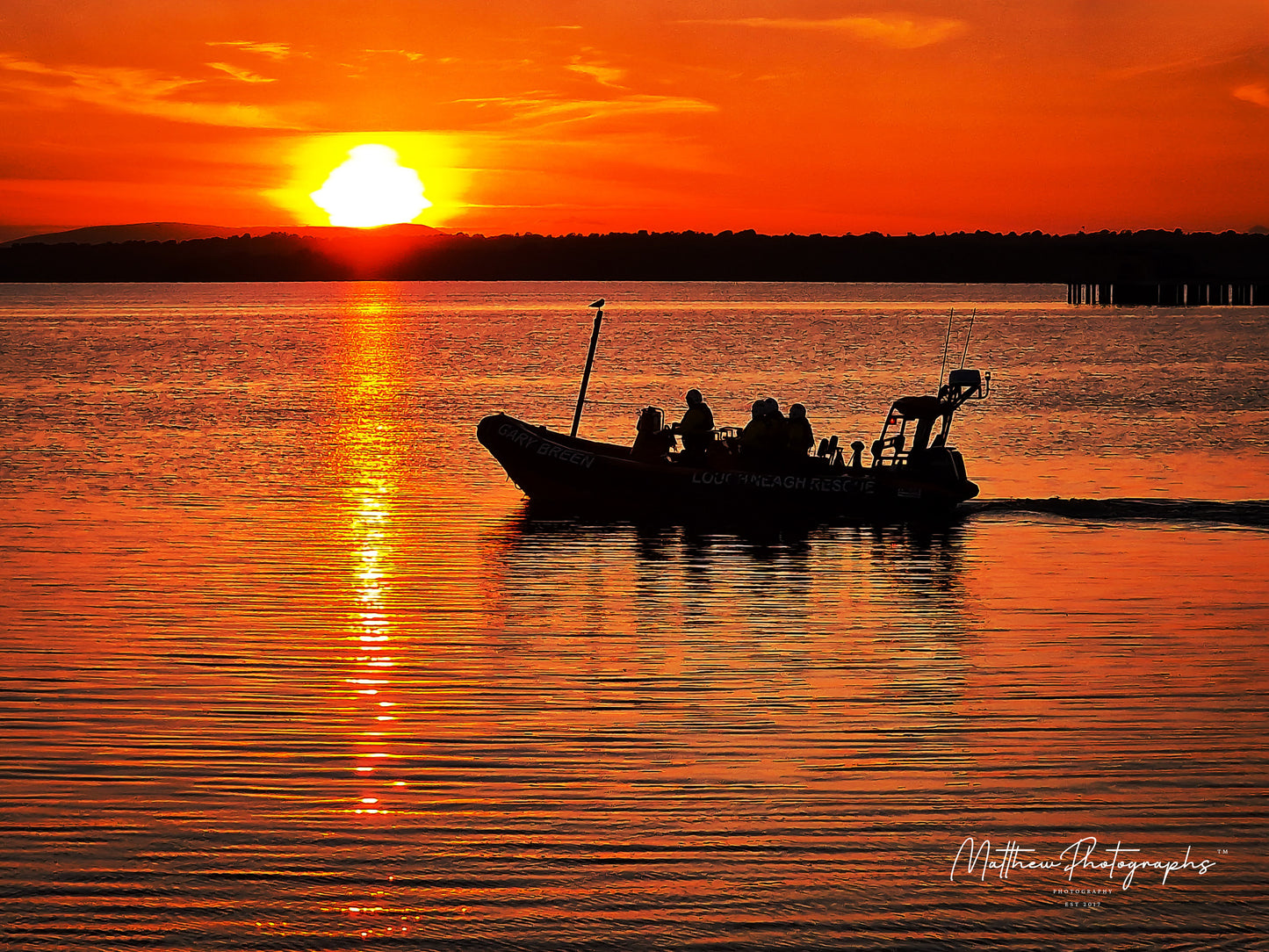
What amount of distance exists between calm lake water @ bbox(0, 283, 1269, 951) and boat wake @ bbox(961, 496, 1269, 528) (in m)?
0.13

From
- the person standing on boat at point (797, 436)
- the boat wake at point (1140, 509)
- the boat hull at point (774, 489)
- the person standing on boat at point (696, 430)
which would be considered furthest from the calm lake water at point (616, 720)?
the person standing on boat at point (696, 430)

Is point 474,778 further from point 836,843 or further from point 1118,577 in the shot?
point 1118,577

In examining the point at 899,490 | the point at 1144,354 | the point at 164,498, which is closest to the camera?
the point at 899,490

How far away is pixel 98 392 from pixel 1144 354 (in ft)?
171

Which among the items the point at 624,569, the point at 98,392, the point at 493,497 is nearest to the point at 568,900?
the point at 624,569

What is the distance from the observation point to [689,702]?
37.9 ft

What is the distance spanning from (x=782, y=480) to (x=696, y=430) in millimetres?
1462

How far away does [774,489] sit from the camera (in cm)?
2231

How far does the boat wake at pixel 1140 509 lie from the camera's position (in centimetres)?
2244

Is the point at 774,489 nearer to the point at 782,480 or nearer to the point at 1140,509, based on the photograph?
the point at 782,480

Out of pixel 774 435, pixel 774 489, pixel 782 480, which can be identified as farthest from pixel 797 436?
pixel 774 489

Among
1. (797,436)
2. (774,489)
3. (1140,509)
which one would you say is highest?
(797,436)

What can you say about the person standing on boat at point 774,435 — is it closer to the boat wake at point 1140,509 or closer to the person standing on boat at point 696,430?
the person standing on boat at point 696,430

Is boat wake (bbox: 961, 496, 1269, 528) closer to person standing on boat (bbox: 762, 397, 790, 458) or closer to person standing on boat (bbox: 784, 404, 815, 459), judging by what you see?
person standing on boat (bbox: 784, 404, 815, 459)
